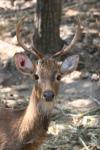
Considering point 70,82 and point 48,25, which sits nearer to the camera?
point 70,82

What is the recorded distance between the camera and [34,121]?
6.16 metres

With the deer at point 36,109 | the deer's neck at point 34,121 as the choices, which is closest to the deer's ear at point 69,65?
the deer at point 36,109

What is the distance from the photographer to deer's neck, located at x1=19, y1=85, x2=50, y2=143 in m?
6.09

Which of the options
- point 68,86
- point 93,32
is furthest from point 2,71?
point 93,32

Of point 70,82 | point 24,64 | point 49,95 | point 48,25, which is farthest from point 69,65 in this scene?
point 48,25

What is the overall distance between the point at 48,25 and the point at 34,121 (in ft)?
13.9

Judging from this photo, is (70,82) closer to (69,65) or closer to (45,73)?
(69,65)

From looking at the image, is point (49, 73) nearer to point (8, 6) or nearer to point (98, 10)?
point (98, 10)

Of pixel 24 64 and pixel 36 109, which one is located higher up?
pixel 24 64

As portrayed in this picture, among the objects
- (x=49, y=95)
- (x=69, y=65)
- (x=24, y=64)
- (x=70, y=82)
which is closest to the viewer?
(x=49, y=95)

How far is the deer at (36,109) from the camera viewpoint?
5941mm

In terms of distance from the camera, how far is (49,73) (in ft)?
19.7

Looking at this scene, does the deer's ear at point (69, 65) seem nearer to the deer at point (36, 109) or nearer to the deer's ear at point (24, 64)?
the deer at point (36, 109)

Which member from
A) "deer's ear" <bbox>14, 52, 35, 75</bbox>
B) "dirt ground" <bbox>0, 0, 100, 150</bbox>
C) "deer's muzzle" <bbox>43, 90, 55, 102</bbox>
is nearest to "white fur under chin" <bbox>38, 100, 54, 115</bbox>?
"deer's muzzle" <bbox>43, 90, 55, 102</bbox>
